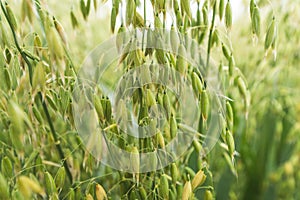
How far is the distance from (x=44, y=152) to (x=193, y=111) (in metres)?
0.23

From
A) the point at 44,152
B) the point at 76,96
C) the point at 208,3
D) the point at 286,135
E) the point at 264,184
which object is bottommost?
the point at 264,184

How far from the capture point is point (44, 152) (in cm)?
76

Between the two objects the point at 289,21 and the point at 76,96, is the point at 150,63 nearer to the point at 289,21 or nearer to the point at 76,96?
the point at 76,96

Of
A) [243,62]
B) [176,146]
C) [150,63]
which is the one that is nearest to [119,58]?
[150,63]

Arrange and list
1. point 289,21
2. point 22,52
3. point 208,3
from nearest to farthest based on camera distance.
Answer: point 22,52 → point 208,3 → point 289,21

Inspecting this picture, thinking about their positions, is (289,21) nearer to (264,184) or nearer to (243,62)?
(243,62)

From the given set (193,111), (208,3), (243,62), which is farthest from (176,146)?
(243,62)

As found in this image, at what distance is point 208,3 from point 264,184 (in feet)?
2.60

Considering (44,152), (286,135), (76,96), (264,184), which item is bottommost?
(264,184)

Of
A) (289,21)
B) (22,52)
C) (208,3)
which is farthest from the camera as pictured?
(289,21)

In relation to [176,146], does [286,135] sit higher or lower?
lower

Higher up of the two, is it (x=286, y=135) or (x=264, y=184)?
(x=286, y=135)

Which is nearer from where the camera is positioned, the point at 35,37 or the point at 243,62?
the point at 35,37

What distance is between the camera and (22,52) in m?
0.56
